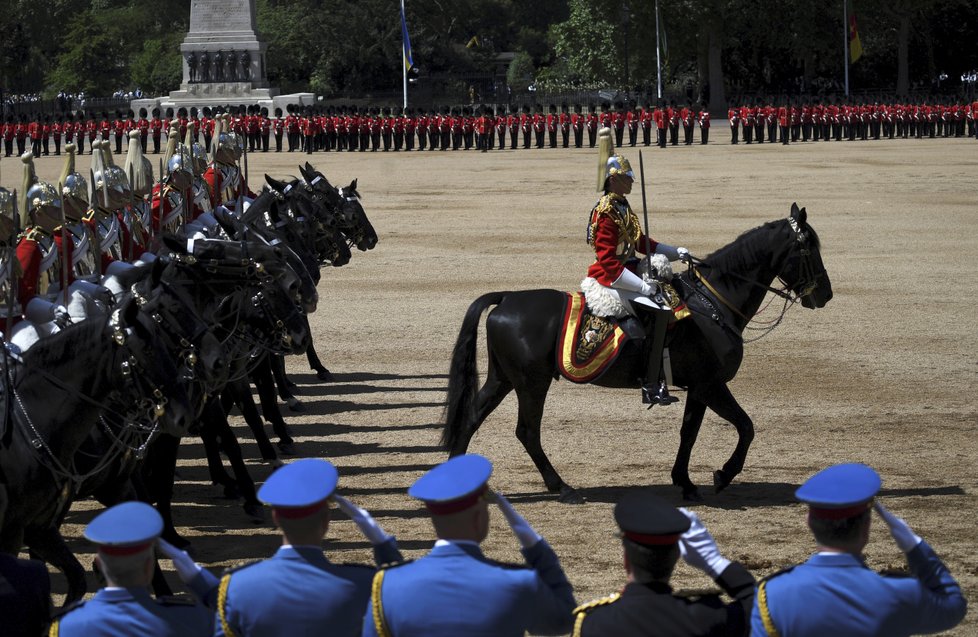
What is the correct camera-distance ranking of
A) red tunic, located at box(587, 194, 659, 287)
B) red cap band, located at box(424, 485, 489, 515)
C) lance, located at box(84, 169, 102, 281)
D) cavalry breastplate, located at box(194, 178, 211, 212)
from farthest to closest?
cavalry breastplate, located at box(194, 178, 211, 212) → lance, located at box(84, 169, 102, 281) → red tunic, located at box(587, 194, 659, 287) → red cap band, located at box(424, 485, 489, 515)

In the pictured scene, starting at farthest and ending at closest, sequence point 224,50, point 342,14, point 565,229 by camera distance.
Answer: point 342,14, point 224,50, point 565,229

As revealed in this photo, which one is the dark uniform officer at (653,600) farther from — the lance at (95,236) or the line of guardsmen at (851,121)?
the line of guardsmen at (851,121)

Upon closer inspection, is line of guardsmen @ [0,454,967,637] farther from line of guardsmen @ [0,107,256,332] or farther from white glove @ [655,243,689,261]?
white glove @ [655,243,689,261]

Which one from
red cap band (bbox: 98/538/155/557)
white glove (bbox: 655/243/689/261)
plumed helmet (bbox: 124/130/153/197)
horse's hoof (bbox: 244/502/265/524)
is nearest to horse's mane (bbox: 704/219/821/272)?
white glove (bbox: 655/243/689/261)

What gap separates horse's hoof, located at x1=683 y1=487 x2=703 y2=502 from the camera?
902 cm

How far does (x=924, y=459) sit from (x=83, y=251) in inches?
227

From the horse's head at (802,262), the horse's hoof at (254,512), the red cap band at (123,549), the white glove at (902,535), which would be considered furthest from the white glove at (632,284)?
the red cap band at (123,549)

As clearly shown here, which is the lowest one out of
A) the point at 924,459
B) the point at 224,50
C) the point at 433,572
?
the point at 924,459

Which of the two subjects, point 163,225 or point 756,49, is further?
point 756,49

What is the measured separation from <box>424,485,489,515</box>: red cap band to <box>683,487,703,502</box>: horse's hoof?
5.28 meters

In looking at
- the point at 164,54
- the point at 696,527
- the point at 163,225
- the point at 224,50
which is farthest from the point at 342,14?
the point at 696,527

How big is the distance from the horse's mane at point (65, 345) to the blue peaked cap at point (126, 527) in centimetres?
270

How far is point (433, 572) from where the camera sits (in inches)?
156

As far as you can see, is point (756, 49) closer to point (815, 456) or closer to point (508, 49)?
point (508, 49)
